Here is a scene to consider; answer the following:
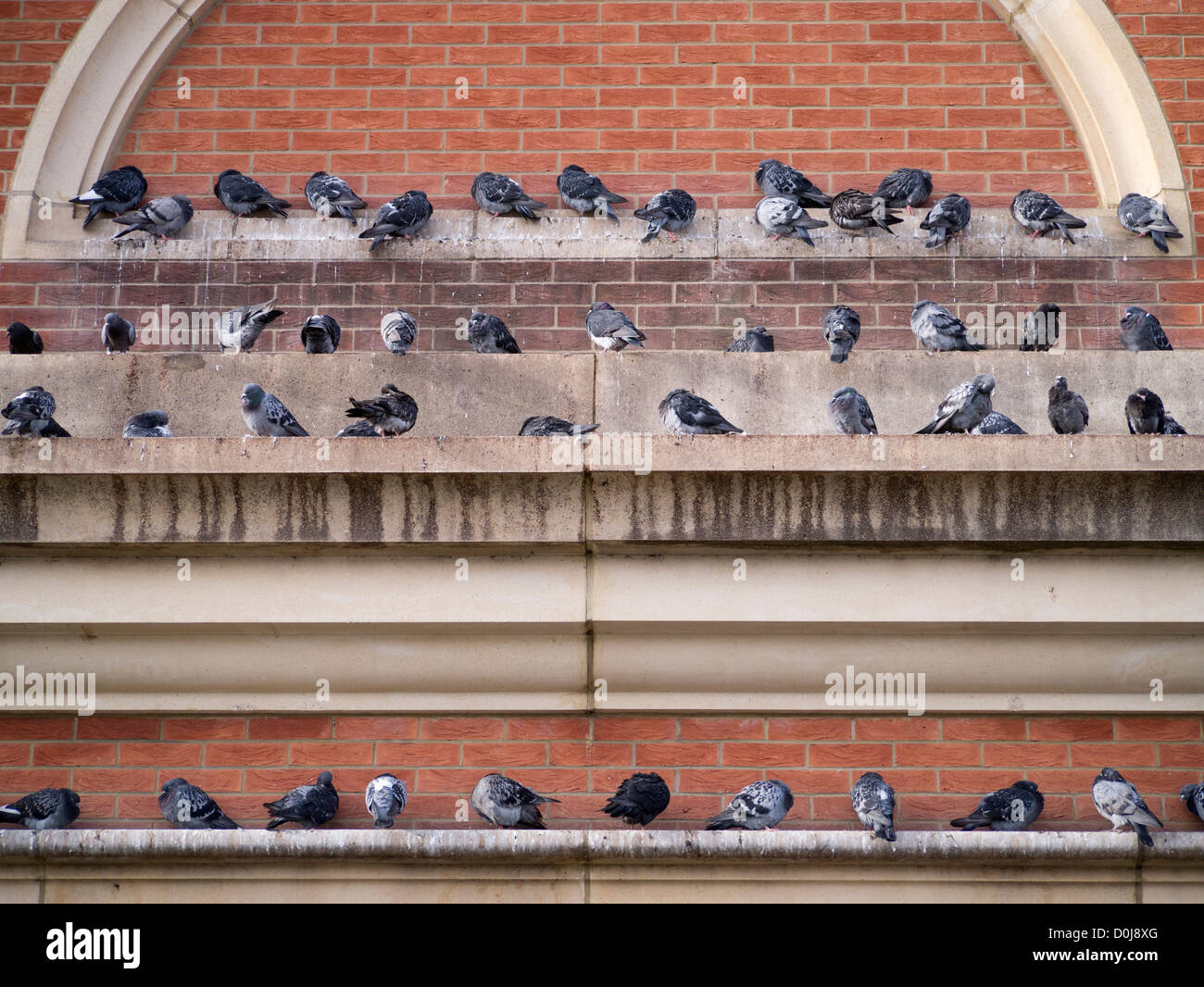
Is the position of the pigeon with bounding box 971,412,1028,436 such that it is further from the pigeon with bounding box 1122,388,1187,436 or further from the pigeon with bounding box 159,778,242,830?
the pigeon with bounding box 159,778,242,830

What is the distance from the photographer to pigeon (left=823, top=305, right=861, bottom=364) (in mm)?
5438

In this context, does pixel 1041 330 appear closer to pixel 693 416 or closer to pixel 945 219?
pixel 945 219

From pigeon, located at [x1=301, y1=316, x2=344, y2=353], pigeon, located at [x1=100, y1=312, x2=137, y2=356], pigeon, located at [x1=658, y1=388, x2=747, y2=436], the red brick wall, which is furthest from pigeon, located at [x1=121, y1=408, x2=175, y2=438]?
pigeon, located at [x1=658, y1=388, x2=747, y2=436]

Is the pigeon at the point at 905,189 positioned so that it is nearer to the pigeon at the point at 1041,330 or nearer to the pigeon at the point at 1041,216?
the pigeon at the point at 1041,216

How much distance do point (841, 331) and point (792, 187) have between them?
0.80 m

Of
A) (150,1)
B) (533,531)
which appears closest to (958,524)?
(533,531)

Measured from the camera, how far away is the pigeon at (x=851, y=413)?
521cm

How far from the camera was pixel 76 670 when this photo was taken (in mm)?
5082

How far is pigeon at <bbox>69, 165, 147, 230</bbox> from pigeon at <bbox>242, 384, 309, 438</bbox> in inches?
50.9

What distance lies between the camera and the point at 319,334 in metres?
5.64

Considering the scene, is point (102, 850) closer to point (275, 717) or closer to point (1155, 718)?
point (275, 717)

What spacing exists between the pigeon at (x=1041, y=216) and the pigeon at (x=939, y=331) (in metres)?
0.61

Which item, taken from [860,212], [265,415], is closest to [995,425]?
[860,212]

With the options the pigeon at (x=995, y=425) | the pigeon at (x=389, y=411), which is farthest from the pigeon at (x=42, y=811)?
the pigeon at (x=995, y=425)
